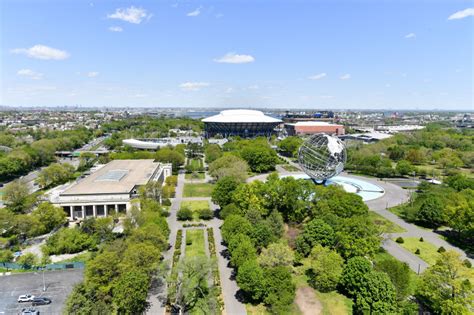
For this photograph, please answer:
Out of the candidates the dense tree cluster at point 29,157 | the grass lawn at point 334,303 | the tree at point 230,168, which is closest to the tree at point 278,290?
the grass lawn at point 334,303

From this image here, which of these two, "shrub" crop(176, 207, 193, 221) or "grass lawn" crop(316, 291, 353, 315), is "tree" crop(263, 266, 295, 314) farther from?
"shrub" crop(176, 207, 193, 221)

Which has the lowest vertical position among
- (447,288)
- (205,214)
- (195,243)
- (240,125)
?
(195,243)

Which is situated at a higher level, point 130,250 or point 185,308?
point 130,250

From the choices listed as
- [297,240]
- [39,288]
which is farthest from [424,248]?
[39,288]

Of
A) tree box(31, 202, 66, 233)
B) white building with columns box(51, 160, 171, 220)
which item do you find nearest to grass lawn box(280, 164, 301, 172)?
white building with columns box(51, 160, 171, 220)

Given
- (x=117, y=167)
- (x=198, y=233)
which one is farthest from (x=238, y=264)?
(x=117, y=167)

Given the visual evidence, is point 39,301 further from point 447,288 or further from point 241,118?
point 241,118

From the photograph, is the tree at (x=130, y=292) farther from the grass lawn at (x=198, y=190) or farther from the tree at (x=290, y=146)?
the tree at (x=290, y=146)

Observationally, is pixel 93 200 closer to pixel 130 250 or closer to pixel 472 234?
pixel 130 250
